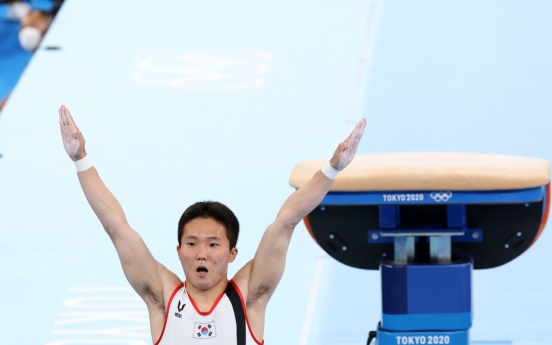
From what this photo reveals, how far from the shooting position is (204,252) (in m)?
3.05

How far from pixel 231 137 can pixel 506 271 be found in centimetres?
226

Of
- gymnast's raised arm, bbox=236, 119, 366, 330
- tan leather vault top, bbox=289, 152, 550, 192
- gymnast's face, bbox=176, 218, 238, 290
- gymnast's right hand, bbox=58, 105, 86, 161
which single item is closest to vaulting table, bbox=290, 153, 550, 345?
tan leather vault top, bbox=289, 152, 550, 192

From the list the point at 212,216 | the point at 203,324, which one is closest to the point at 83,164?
the point at 212,216

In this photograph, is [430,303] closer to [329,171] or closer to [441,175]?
[441,175]

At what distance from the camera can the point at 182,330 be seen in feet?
10.1

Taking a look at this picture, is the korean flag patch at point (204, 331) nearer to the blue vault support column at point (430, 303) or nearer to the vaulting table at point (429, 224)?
the vaulting table at point (429, 224)

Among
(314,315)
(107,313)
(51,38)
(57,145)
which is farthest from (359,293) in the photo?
(51,38)

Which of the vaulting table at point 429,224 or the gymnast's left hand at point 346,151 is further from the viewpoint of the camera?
the vaulting table at point 429,224

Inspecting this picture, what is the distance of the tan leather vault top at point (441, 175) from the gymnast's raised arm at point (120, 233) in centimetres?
77

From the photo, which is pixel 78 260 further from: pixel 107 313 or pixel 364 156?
pixel 364 156

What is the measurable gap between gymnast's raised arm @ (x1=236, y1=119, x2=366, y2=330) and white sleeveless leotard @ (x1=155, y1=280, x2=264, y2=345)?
0.07 m

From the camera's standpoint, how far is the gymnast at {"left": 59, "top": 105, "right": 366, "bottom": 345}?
306cm

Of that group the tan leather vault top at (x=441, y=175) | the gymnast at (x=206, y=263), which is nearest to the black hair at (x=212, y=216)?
the gymnast at (x=206, y=263)

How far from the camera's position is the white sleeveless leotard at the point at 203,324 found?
3.07 m
